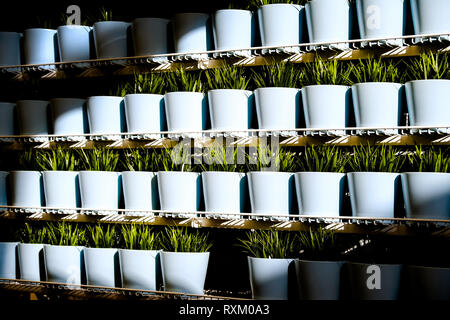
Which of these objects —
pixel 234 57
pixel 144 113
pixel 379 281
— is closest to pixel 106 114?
pixel 144 113

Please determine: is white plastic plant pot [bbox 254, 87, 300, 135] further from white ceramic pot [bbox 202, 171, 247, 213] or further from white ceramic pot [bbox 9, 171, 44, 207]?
white ceramic pot [bbox 9, 171, 44, 207]

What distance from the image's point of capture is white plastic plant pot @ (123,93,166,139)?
2.08 m

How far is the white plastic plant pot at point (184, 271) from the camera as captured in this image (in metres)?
1.94

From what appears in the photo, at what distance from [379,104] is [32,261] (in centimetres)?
167

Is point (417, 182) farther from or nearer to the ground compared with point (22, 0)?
nearer to the ground

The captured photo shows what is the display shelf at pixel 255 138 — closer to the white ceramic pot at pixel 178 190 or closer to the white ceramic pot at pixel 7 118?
the white ceramic pot at pixel 7 118

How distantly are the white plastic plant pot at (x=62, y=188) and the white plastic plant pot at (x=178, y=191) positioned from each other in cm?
45

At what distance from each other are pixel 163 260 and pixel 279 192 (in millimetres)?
551

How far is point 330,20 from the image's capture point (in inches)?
75.2

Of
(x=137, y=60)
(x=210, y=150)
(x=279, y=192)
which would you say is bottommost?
(x=279, y=192)

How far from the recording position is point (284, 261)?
1.83 metres
